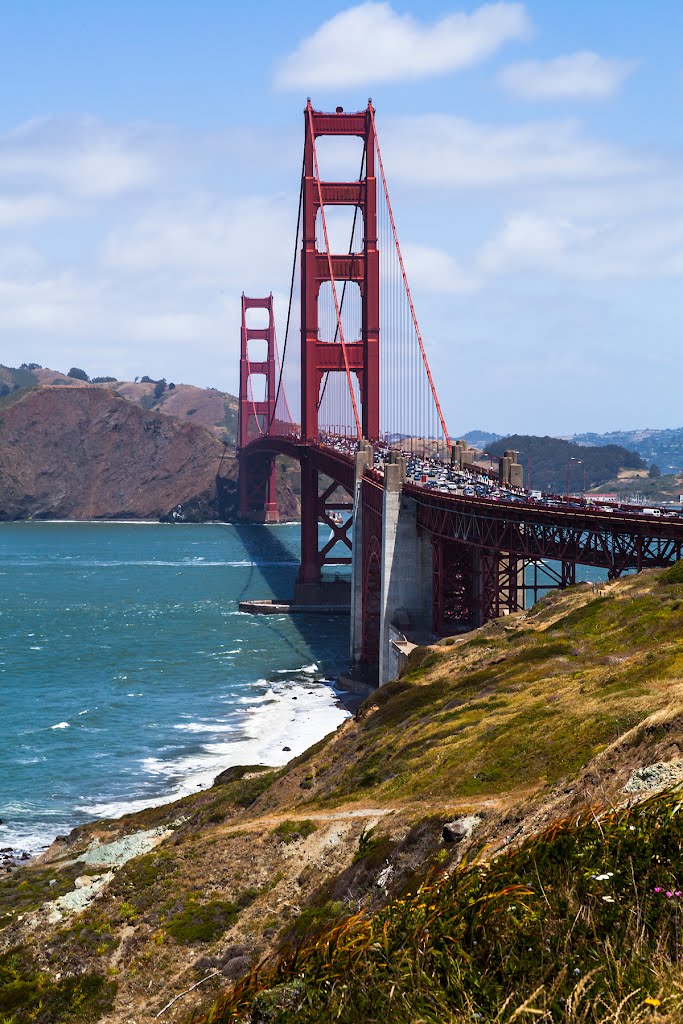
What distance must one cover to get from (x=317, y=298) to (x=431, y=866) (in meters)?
91.1

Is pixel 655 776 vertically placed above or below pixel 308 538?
above

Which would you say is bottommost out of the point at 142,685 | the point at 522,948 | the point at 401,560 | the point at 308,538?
the point at 142,685

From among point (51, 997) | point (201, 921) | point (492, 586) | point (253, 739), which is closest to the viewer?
point (51, 997)

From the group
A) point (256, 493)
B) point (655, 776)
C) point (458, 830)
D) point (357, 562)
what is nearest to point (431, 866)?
point (458, 830)

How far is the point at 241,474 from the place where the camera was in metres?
194

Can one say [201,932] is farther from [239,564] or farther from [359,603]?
[239,564]

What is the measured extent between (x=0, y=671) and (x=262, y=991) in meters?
64.7

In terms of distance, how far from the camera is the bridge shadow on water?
77.2 metres

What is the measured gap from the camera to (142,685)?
2539 inches

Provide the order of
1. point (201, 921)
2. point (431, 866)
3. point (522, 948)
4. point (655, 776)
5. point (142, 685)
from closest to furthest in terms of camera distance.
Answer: point (522, 948), point (655, 776), point (431, 866), point (201, 921), point (142, 685)

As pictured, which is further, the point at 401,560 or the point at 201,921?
the point at 401,560

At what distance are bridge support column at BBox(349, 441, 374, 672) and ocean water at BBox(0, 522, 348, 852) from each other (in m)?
2.53

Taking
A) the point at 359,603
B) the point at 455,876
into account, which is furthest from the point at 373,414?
the point at 455,876

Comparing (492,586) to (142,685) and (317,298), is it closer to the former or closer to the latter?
(142,685)
